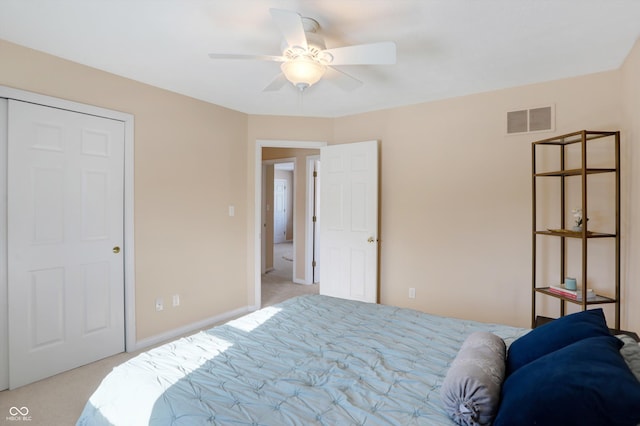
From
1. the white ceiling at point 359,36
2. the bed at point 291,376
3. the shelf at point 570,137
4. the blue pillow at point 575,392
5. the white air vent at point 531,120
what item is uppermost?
the white ceiling at point 359,36

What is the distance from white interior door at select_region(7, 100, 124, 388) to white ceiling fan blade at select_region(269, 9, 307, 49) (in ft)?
6.33

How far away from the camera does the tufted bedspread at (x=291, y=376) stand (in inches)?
46.4

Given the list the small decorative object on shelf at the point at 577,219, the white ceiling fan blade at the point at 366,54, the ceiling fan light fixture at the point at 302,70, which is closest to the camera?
the white ceiling fan blade at the point at 366,54

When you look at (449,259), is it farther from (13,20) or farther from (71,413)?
(13,20)

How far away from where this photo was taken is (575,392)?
0.91 m

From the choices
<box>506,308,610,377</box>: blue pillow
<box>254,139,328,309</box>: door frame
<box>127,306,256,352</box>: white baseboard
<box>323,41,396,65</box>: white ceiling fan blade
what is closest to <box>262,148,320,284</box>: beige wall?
<box>254,139,328,309</box>: door frame

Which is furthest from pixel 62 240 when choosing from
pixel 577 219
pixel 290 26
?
pixel 577 219

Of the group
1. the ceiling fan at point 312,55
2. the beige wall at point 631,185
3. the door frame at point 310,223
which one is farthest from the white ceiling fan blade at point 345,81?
the door frame at point 310,223

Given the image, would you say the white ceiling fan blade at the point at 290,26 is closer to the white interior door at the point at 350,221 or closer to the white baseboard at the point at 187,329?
the white interior door at the point at 350,221

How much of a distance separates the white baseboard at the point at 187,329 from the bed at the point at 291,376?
166 centimetres

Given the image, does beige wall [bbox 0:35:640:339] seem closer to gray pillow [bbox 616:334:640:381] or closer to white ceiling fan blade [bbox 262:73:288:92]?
white ceiling fan blade [bbox 262:73:288:92]

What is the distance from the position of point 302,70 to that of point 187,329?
2810mm

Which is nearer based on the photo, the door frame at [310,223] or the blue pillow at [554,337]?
the blue pillow at [554,337]

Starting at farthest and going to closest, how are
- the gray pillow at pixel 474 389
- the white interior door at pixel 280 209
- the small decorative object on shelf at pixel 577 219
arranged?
the white interior door at pixel 280 209 < the small decorative object on shelf at pixel 577 219 < the gray pillow at pixel 474 389
